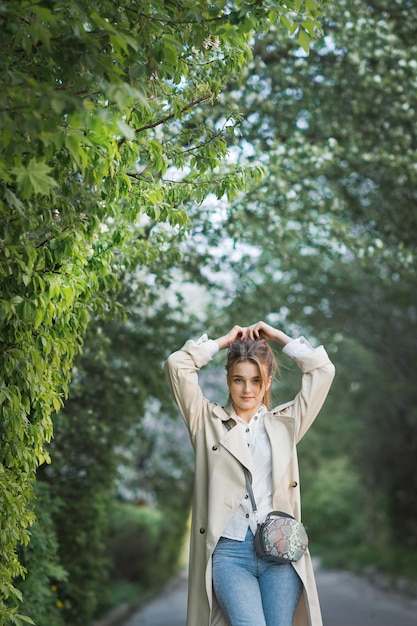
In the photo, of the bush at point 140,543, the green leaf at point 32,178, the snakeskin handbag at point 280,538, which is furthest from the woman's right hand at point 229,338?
the bush at point 140,543

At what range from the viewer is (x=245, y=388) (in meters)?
4.34

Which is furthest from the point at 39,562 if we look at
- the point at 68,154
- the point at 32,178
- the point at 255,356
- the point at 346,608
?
the point at 346,608

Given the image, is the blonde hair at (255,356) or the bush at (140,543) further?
the bush at (140,543)

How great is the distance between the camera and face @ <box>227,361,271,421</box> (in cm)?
434

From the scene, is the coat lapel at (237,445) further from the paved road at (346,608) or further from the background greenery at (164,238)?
the paved road at (346,608)

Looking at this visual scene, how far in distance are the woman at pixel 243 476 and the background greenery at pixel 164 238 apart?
2.41 ft

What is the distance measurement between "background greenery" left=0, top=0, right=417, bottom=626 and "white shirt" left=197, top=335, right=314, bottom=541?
3.05 ft

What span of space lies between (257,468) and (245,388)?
415 millimetres

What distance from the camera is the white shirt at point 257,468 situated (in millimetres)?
4082

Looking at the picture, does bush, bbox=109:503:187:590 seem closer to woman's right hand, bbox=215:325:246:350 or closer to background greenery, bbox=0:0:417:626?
background greenery, bbox=0:0:417:626

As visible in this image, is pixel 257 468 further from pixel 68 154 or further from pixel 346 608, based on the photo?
pixel 346 608

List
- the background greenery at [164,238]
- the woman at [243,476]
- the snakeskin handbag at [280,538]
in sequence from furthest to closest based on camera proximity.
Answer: the woman at [243,476], the snakeskin handbag at [280,538], the background greenery at [164,238]

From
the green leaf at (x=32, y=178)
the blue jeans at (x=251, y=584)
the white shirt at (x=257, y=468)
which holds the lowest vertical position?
the blue jeans at (x=251, y=584)

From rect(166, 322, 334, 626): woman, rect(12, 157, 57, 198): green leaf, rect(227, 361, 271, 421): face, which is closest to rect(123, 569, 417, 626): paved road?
rect(166, 322, 334, 626): woman
